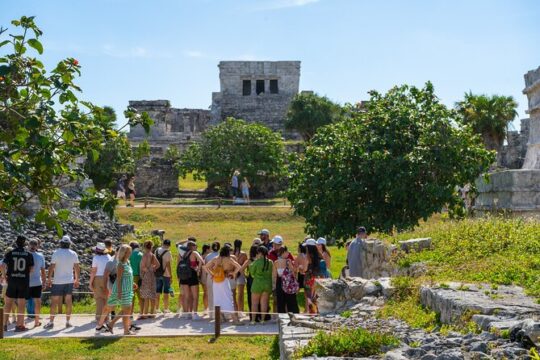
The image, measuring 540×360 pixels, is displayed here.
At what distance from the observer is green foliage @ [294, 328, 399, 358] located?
679 centimetres

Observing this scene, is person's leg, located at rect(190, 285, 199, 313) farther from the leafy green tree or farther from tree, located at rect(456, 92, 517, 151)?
tree, located at rect(456, 92, 517, 151)

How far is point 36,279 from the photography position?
38.9 feet

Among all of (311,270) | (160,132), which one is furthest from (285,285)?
(160,132)

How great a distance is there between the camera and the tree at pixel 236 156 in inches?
1315

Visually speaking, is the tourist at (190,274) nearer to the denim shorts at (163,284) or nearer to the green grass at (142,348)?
the denim shorts at (163,284)

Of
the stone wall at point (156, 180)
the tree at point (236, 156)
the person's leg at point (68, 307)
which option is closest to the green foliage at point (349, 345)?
the person's leg at point (68, 307)

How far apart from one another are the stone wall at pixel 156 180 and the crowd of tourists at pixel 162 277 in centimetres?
2269

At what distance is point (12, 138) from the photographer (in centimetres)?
792

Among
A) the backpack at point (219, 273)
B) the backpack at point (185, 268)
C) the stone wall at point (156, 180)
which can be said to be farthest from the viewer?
the stone wall at point (156, 180)

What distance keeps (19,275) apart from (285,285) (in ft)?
12.0

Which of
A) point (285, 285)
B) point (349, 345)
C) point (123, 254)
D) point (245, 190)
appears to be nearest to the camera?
point (349, 345)

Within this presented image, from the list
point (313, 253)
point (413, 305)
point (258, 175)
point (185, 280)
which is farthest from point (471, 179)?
point (258, 175)

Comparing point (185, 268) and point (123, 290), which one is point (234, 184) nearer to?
point (185, 268)

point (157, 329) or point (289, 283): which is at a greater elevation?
point (289, 283)
